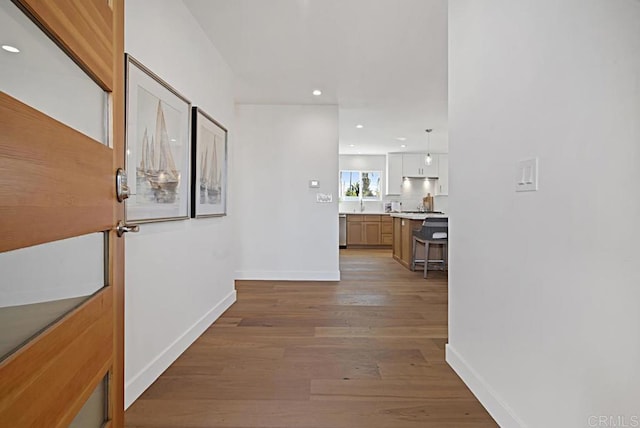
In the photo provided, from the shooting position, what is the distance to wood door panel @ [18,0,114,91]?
684mm

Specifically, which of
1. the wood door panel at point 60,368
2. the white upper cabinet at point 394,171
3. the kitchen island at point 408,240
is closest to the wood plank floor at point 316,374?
the wood door panel at point 60,368

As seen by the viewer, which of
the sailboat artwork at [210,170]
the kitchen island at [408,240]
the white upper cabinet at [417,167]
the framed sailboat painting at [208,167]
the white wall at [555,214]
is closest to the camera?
the white wall at [555,214]

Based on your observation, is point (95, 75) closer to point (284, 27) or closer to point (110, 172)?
point (110, 172)

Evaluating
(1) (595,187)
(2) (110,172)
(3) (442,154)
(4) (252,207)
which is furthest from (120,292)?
Result: (3) (442,154)

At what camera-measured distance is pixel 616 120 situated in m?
0.93

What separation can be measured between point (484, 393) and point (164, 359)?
1.78m

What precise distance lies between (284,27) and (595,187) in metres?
2.39

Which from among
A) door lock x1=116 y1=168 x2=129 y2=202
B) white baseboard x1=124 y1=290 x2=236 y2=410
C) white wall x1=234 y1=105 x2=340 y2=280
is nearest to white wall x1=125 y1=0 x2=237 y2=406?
white baseboard x1=124 y1=290 x2=236 y2=410

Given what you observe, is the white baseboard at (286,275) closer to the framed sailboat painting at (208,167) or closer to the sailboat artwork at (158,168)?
the framed sailboat painting at (208,167)

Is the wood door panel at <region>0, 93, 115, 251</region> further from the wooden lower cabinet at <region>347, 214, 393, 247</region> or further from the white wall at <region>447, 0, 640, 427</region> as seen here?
the wooden lower cabinet at <region>347, 214, 393, 247</region>

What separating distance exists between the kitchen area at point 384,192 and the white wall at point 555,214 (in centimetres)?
649

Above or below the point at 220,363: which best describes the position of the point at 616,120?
above

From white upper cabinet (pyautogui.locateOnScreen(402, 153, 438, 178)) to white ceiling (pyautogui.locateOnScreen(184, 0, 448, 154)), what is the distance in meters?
3.52

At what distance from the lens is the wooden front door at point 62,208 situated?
585 millimetres
